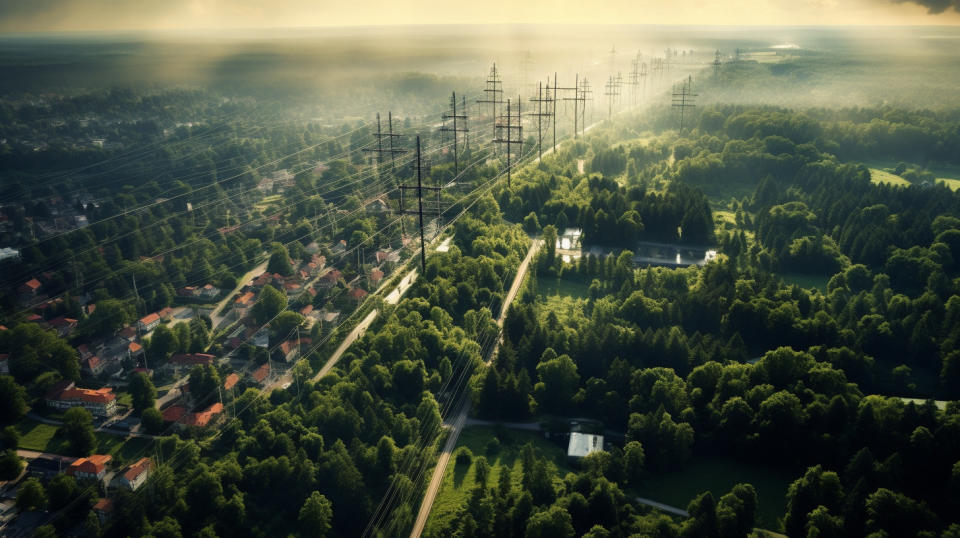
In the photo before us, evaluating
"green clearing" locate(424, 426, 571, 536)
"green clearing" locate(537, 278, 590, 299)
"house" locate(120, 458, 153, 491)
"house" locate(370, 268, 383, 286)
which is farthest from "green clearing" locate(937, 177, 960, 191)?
"house" locate(120, 458, 153, 491)

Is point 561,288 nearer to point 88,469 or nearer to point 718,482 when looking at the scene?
point 718,482

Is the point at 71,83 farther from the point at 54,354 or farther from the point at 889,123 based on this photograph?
the point at 889,123

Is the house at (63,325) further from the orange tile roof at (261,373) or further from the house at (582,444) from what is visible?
the house at (582,444)

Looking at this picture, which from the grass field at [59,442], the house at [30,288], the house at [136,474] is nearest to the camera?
the house at [136,474]

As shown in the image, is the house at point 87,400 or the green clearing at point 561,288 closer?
the house at point 87,400

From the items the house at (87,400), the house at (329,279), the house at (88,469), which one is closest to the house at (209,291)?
the house at (329,279)

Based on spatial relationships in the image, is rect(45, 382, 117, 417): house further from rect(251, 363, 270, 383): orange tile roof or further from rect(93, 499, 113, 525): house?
rect(93, 499, 113, 525): house

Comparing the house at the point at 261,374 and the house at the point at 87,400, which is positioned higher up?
the house at the point at 261,374

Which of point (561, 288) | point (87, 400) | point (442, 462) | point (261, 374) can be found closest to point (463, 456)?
point (442, 462)
